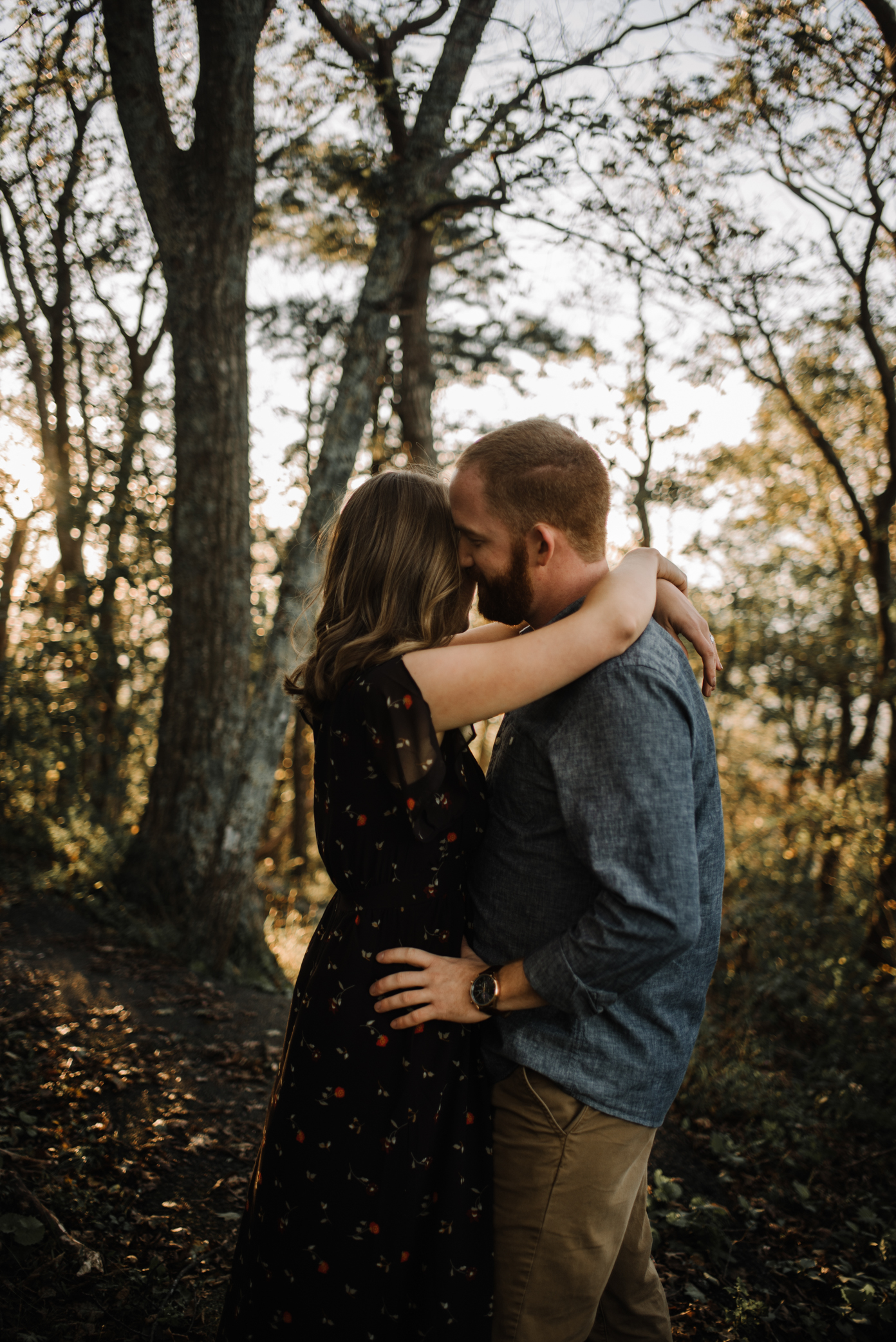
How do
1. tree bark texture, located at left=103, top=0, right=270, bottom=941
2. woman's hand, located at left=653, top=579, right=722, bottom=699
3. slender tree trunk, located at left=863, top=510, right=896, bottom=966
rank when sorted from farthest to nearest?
slender tree trunk, located at left=863, top=510, right=896, bottom=966
tree bark texture, located at left=103, top=0, right=270, bottom=941
woman's hand, located at left=653, top=579, right=722, bottom=699

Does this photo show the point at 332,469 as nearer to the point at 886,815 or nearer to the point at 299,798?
the point at 886,815

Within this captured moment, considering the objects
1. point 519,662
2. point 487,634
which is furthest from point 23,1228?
point 519,662

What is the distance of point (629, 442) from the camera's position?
428 inches

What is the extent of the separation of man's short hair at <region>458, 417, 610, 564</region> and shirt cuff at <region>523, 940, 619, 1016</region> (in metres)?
0.97

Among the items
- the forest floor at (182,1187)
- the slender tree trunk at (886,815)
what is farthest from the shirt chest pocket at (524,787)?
the slender tree trunk at (886,815)

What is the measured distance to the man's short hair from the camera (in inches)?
73.7

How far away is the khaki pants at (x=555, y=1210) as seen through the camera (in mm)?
1652

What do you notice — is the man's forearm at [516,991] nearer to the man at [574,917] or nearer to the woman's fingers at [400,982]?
the man at [574,917]

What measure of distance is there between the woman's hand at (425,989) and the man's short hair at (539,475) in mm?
1012

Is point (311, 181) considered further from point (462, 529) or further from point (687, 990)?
point (687, 990)

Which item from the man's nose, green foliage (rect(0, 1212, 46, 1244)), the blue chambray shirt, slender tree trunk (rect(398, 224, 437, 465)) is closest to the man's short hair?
the man's nose

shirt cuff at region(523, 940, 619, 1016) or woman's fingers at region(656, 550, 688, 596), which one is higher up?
woman's fingers at region(656, 550, 688, 596)

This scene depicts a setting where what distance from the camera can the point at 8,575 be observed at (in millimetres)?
10305

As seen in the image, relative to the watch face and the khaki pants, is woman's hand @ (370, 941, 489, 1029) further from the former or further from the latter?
the khaki pants
